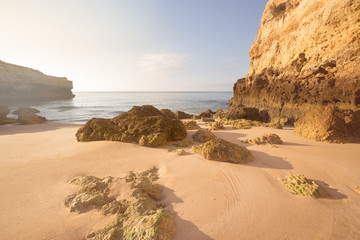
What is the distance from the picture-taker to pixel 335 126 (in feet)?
14.6

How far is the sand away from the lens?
5.23ft

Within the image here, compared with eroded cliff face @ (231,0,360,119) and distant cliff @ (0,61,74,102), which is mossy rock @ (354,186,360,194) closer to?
eroded cliff face @ (231,0,360,119)

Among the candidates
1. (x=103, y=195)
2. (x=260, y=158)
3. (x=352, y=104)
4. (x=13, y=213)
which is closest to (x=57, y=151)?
(x=13, y=213)

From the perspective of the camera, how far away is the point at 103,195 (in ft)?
6.61

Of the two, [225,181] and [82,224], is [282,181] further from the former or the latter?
[82,224]

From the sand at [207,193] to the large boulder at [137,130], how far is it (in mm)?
637

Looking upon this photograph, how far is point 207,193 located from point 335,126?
518 centimetres

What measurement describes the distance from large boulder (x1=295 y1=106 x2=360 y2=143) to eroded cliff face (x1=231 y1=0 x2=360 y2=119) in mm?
2599

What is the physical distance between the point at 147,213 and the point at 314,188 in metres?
2.50

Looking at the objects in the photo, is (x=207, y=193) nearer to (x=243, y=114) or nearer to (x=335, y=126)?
(x=335, y=126)

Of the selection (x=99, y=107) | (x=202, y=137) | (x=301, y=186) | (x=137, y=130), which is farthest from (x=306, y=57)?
(x=99, y=107)

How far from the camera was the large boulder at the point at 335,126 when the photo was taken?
4316 millimetres

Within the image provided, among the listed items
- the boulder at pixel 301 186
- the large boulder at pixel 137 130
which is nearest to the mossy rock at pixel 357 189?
the boulder at pixel 301 186

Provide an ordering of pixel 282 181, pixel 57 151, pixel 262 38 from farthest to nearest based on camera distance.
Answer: pixel 262 38 → pixel 57 151 → pixel 282 181
